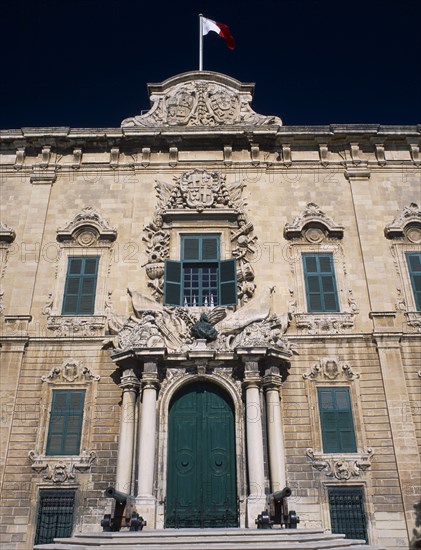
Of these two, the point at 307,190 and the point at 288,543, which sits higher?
the point at 307,190

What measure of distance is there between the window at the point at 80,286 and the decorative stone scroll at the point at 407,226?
30.6 feet

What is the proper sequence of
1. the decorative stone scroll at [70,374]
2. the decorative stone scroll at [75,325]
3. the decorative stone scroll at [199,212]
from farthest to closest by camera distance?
the decorative stone scroll at [199,212], the decorative stone scroll at [75,325], the decorative stone scroll at [70,374]

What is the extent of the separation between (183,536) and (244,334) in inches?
221

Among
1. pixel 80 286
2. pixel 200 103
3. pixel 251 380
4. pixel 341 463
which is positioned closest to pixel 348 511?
pixel 341 463

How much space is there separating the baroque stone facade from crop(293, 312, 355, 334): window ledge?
0.06 meters

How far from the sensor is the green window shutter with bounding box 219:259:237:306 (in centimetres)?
1502

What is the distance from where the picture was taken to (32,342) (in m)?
14.5

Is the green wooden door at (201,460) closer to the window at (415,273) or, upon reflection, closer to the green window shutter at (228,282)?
the green window shutter at (228,282)

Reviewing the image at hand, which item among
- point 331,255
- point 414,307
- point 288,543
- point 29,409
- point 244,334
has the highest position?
point 331,255

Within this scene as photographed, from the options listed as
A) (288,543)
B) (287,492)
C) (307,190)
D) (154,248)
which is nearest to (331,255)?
(307,190)

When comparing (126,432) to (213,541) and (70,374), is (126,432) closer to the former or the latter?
(70,374)

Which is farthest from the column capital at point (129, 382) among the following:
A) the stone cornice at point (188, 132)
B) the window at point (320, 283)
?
the stone cornice at point (188, 132)

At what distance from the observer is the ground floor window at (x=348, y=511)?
1249 centimetres

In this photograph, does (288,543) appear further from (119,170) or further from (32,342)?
(119,170)
